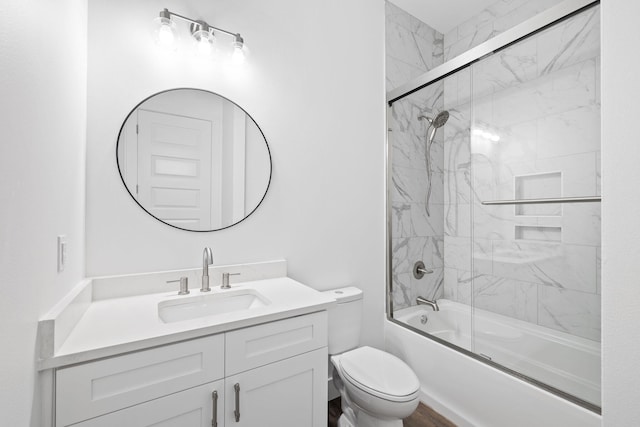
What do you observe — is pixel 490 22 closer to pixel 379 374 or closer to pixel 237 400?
pixel 379 374

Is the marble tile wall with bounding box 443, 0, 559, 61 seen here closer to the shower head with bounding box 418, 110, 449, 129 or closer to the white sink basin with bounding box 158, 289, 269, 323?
the shower head with bounding box 418, 110, 449, 129

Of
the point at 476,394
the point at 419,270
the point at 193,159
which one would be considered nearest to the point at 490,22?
the point at 419,270

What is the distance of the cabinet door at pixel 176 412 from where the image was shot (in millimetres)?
836

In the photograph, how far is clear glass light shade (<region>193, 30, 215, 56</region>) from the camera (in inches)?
54.2

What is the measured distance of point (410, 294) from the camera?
7.07 feet

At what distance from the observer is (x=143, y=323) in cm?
97

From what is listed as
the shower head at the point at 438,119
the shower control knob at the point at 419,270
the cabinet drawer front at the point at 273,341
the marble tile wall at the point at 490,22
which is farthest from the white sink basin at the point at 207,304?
the marble tile wall at the point at 490,22

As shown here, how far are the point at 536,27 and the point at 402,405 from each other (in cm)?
181

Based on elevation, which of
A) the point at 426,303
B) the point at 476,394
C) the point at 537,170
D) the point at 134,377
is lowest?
the point at 476,394

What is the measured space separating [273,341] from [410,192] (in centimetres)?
154

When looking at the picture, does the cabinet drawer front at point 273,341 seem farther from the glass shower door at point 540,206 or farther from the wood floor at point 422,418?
the glass shower door at point 540,206

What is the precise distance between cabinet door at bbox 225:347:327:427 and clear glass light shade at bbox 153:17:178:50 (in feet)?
4.81

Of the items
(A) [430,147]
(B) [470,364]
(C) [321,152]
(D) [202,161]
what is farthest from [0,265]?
(A) [430,147]

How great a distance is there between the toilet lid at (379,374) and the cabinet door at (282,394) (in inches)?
→ 9.5
